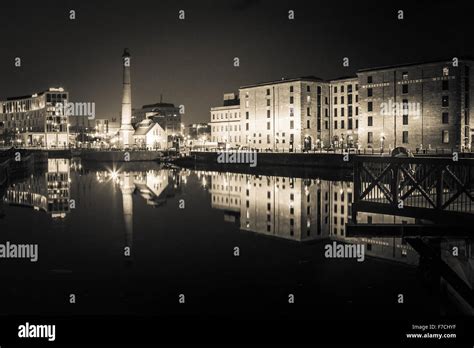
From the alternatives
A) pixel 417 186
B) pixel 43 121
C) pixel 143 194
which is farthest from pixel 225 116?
pixel 417 186

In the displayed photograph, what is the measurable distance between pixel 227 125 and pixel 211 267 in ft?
333

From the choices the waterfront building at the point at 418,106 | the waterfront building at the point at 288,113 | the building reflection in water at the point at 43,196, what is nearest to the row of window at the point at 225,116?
the waterfront building at the point at 288,113

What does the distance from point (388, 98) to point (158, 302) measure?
65.5m

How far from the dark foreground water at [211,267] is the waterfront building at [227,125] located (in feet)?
268

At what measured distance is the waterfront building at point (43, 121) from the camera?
14062cm

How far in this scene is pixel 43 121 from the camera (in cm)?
14275

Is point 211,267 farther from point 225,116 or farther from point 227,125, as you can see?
point 225,116

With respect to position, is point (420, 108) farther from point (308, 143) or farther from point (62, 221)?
point (62, 221)

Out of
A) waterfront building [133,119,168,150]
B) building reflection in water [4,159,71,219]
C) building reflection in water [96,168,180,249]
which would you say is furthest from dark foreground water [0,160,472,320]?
waterfront building [133,119,168,150]

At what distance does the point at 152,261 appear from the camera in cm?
1702

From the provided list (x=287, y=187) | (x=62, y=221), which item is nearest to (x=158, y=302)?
(x=62, y=221)

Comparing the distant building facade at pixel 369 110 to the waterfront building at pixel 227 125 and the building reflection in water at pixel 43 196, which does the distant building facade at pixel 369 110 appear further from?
the building reflection in water at pixel 43 196

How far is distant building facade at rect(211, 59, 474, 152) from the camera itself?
213 ft

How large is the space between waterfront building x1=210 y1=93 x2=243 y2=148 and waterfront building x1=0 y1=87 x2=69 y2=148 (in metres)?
42.5
